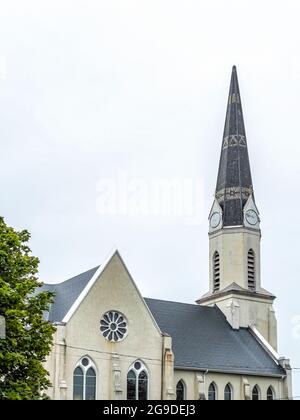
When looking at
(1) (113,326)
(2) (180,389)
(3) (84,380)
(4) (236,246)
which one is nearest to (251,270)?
(4) (236,246)

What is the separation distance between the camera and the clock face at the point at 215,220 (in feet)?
234

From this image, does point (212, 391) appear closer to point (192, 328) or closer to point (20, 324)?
point (192, 328)

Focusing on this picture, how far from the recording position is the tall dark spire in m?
71.1

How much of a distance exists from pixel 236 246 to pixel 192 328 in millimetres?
10813

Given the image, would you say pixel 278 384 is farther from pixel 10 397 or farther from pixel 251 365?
pixel 10 397

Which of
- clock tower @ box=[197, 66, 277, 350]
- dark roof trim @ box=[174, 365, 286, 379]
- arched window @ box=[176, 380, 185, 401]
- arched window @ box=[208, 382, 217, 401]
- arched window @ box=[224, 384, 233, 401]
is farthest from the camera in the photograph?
clock tower @ box=[197, 66, 277, 350]

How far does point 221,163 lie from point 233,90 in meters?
8.32

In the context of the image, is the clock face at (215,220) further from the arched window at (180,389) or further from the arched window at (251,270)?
the arched window at (180,389)

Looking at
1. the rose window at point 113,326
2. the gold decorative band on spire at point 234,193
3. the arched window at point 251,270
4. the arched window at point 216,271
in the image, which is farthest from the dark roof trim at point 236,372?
the gold decorative band on spire at point 234,193

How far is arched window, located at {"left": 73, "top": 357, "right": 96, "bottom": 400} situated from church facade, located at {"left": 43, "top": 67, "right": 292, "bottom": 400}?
0.06 metres

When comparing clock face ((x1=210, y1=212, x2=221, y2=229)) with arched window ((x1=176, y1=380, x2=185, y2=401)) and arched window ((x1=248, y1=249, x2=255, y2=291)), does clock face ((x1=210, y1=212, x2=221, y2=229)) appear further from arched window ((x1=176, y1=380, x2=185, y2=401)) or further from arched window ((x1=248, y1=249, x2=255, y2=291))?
arched window ((x1=176, y1=380, x2=185, y2=401))

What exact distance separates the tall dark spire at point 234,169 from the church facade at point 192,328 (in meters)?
0.10

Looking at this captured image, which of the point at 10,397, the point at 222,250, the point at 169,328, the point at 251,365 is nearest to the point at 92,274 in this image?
the point at 169,328

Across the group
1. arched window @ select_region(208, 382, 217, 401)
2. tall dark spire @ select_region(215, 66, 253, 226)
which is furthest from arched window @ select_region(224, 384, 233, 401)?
tall dark spire @ select_region(215, 66, 253, 226)
